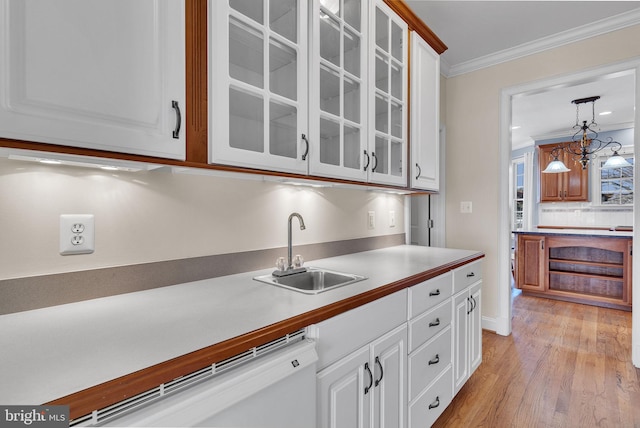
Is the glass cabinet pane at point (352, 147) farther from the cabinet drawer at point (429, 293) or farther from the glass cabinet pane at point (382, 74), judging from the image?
the cabinet drawer at point (429, 293)

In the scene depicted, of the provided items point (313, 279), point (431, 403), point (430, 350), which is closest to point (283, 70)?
point (313, 279)

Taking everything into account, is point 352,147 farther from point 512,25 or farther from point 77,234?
point 512,25

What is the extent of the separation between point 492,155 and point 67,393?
10.7 feet

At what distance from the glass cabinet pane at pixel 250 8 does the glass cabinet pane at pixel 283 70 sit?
0.09m

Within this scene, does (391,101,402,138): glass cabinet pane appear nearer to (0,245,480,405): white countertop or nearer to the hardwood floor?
(0,245,480,405): white countertop

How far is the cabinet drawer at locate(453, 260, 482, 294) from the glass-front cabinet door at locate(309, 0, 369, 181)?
0.79 metres

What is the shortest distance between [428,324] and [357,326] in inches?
23.3

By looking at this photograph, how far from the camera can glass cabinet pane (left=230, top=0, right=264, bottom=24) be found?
44.2 inches

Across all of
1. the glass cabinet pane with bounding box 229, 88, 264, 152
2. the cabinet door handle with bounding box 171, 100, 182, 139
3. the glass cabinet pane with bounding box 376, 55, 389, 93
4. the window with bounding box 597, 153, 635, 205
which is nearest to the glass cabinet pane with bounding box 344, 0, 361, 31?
the glass cabinet pane with bounding box 376, 55, 389, 93

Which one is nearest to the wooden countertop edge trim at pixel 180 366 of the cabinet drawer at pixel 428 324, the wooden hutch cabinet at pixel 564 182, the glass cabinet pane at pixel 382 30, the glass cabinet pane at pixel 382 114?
the cabinet drawer at pixel 428 324

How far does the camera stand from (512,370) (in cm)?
231

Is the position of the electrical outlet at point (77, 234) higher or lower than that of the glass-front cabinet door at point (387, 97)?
lower

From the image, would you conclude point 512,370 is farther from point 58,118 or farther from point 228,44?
point 58,118

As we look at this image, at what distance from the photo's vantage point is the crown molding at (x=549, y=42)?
2.35 m
